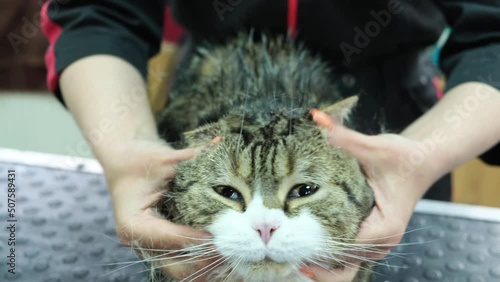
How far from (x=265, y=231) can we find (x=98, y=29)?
475mm

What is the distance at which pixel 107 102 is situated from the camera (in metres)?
0.82

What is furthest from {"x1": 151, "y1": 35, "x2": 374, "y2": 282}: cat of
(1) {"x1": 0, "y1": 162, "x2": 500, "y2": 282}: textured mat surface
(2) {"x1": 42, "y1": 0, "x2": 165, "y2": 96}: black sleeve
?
(2) {"x1": 42, "y1": 0, "x2": 165, "y2": 96}: black sleeve

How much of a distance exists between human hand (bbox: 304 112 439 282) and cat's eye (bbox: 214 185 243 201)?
11 centimetres

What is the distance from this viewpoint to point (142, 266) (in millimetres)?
835

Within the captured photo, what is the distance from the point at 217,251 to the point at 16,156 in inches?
24.3

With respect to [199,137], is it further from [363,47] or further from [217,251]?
[363,47]

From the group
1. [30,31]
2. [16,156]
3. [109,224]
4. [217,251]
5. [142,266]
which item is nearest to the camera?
[217,251]

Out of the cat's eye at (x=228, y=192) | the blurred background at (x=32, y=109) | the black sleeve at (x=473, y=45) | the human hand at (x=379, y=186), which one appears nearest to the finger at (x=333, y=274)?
the human hand at (x=379, y=186)

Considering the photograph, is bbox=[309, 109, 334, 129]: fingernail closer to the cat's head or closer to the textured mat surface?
the cat's head

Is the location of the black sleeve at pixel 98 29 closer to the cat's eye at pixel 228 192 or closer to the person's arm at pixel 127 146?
the person's arm at pixel 127 146

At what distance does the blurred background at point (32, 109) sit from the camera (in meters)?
1.90

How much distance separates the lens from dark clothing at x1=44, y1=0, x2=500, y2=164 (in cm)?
89

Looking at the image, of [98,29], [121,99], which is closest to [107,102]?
[121,99]

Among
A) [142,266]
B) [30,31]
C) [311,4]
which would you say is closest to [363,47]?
[311,4]
